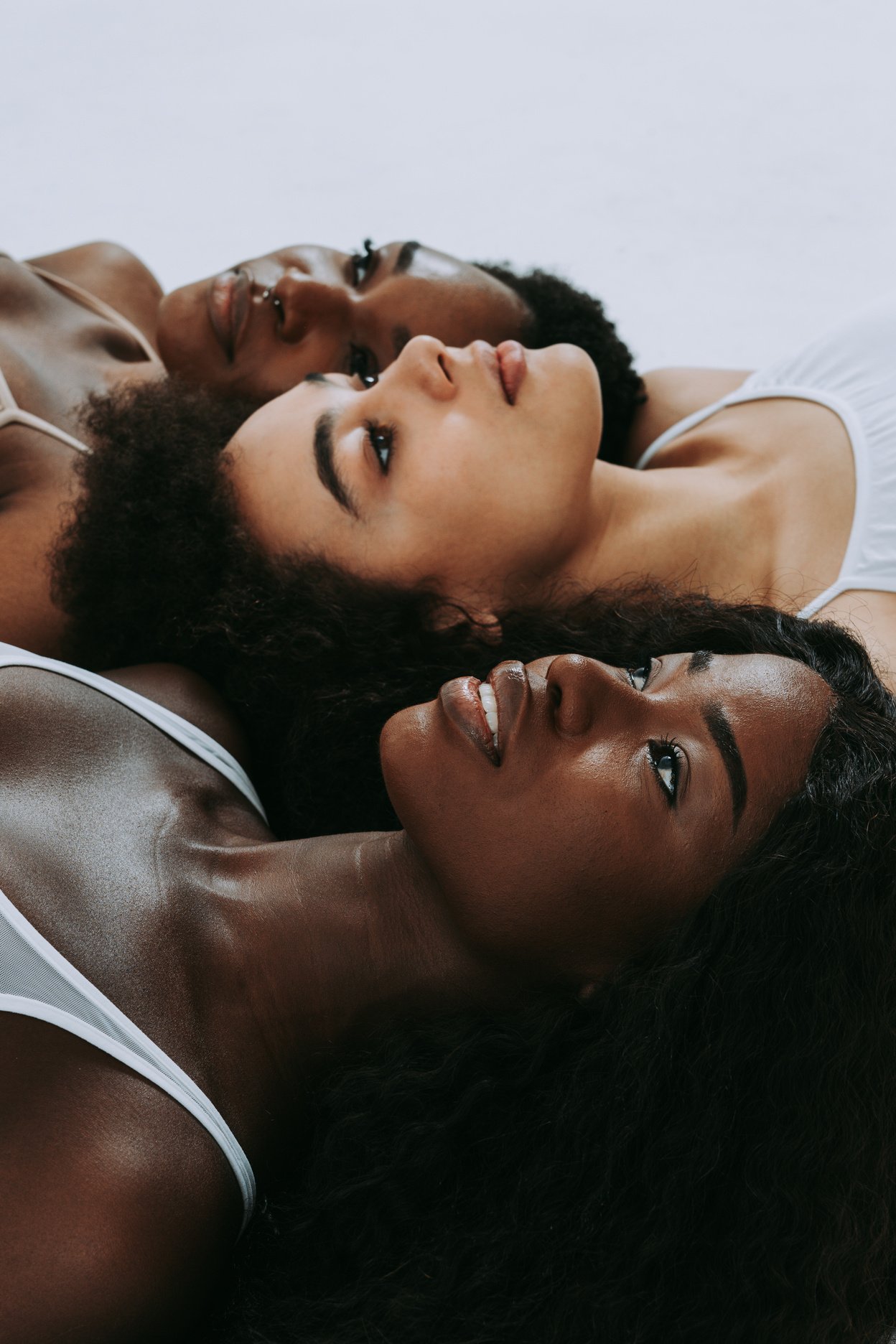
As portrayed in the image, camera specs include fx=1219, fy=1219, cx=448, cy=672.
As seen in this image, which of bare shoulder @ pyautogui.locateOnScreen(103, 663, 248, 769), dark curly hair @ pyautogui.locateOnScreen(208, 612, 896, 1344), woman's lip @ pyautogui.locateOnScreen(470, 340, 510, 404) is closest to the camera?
dark curly hair @ pyautogui.locateOnScreen(208, 612, 896, 1344)

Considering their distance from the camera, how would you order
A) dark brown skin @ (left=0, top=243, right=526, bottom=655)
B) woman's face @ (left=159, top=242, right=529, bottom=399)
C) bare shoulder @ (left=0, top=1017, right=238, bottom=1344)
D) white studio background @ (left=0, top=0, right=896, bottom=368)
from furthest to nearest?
white studio background @ (left=0, top=0, right=896, bottom=368), woman's face @ (left=159, top=242, right=529, bottom=399), dark brown skin @ (left=0, top=243, right=526, bottom=655), bare shoulder @ (left=0, top=1017, right=238, bottom=1344)

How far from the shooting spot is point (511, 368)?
7.15 ft

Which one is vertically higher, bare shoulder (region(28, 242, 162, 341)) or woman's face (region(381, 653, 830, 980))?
bare shoulder (region(28, 242, 162, 341))

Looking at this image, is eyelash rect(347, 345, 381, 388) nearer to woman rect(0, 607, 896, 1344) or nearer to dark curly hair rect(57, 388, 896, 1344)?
woman rect(0, 607, 896, 1344)

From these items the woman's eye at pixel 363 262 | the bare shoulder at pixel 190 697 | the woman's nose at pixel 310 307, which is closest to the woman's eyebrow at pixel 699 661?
the bare shoulder at pixel 190 697

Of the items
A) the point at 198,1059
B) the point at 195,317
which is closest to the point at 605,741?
the point at 198,1059

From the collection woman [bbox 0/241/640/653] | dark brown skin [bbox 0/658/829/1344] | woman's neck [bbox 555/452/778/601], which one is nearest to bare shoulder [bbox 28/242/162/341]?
woman [bbox 0/241/640/653]

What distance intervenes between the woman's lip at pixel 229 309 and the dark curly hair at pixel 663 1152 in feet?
5.68

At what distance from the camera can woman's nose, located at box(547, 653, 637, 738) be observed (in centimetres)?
152

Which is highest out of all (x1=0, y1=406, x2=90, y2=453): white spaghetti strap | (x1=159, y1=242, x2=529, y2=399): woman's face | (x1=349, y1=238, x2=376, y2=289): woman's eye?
(x1=349, y1=238, x2=376, y2=289): woman's eye

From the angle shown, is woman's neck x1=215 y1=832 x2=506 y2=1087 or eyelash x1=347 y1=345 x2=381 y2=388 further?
eyelash x1=347 y1=345 x2=381 y2=388

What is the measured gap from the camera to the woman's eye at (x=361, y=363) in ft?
8.88

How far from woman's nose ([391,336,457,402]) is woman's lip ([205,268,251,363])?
710 millimetres

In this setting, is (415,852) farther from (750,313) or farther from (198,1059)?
(750,313)
